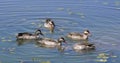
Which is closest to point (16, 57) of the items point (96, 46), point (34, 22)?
point (96, 46)

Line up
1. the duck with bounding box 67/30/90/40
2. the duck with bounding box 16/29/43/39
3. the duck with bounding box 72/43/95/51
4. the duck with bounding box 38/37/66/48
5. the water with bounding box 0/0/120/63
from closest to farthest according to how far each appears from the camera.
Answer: the water with bounding box 0/0/120/63 → the duck with bounding box 72/43/95/51 → the duck with bounding box 38/37/66/48 → the duck with bounding box 16/29/43/39 → the duck with bounding box 67/30/90/40

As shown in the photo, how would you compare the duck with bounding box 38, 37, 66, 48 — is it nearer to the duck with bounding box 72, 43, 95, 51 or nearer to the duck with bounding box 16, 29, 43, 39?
the duck with bounding box 16, 29, 43, 39

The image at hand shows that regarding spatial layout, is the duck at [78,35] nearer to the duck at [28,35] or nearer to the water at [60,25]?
the water at [60,25]

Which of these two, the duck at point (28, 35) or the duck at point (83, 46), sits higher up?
the duck at point (28, 35)

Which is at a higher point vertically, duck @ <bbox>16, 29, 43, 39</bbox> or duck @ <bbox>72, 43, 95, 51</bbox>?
duck @ <bbox>16, 29, 43, 39</bbox>

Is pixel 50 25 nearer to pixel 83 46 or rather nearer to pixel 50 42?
pixel 50 42

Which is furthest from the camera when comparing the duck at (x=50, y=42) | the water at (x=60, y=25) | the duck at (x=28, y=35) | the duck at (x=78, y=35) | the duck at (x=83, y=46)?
the duck at (x=78, y=35)

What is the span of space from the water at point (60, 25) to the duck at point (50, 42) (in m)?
0.49

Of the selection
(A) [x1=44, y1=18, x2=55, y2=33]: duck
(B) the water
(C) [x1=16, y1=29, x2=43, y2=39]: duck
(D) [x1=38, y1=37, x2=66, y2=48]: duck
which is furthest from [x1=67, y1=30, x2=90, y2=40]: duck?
(A) [x1=44, y1=18, x2=55, y2=33]: duck

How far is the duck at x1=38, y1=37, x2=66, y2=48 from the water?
49cm

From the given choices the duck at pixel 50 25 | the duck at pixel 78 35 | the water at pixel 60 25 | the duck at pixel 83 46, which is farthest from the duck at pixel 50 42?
the duck at pixel 50 25

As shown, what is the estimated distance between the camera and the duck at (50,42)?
75.7ft

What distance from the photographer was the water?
834 inches

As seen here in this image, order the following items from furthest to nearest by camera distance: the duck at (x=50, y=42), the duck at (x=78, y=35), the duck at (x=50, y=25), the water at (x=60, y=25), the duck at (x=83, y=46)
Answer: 1. the duck at (x=50, y=25)
2. the duck at (x=78, y=35)
3. the duck at (x=50, y=42)
4. the duck at (x=83, y=46)
5. the water at (x=60, y=25)
